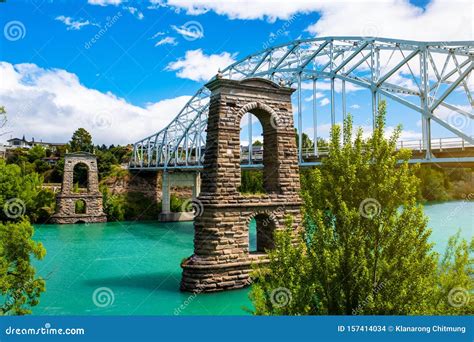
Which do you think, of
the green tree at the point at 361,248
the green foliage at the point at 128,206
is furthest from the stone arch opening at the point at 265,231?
the green foliage at the point at 128,206

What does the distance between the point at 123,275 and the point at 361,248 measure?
13.6 meters

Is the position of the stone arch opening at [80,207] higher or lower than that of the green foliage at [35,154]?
lower

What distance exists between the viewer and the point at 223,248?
47.4 feet

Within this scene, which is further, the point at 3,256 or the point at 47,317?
the point at 3,256

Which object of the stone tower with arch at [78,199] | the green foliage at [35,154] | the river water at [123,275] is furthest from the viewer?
the green foliage at [35,154]

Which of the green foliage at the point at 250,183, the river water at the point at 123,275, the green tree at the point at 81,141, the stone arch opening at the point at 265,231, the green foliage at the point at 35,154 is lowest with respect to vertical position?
the river water at the point at 123,275

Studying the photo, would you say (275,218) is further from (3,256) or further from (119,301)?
(3,256)

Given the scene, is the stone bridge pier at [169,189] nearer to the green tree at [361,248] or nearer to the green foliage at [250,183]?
the green foliage at [250,183]

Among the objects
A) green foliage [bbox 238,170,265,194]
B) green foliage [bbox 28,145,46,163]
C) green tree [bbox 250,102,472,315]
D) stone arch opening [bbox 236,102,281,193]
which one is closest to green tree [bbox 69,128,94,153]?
green foliage [bbox 28,145,46,163]

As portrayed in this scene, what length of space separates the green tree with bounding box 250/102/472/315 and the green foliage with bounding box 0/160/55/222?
1086 inches

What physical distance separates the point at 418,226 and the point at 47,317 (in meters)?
6.48

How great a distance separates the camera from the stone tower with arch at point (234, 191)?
14344 millimetres

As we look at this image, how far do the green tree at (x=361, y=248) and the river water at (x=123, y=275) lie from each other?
16.8ft

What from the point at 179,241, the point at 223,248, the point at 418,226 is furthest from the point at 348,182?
the point at 179,241
